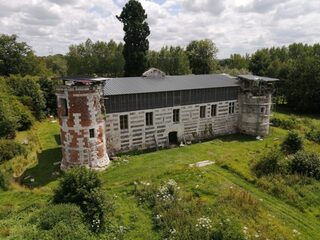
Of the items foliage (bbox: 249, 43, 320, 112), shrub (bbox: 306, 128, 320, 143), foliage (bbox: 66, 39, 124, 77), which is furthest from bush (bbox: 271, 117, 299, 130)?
foliage (bbox: 66, 39, 124, 77)

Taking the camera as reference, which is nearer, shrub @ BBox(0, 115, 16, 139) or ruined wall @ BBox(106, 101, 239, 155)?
ruined wall @ BBox(106, 101, 239, 155)

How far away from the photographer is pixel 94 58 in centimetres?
7762

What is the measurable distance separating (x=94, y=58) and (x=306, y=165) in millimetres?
64360

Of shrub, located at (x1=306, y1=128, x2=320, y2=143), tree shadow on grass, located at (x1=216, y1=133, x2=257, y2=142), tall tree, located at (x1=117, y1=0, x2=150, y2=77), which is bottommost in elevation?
tree shadow on grass, located at (x1=216, y1=133, x2=257, y2=142)

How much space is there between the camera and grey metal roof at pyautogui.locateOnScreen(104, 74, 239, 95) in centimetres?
2984

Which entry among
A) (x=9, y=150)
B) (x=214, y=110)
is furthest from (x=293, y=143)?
(x=9, y=150)

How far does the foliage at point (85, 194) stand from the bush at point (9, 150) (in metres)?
13.1

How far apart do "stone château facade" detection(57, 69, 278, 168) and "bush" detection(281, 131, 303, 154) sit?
685cm

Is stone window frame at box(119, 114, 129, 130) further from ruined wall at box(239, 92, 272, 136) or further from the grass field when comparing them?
ruined wall at box(239, 92, 272, 136)

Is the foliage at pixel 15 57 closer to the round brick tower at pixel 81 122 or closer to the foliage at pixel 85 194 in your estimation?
the round brick tower at pixel 81 122

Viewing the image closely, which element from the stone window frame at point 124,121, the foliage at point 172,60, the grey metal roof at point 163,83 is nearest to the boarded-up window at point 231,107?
the grey metal roof at point 163,83

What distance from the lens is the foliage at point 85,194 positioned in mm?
16828

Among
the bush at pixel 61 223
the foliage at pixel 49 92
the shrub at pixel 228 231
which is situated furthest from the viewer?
the foliage at pixel 49 92

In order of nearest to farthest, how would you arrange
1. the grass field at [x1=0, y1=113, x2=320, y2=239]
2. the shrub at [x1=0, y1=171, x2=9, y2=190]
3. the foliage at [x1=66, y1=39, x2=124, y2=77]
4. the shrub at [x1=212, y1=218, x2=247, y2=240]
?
the shrub at [x1=212, y1=218, x2=247, y2=240]
the grass field at [x1=0, y1=113, x2=320, y2=239]
the shrub at [x1=0, y1=171, x2=9, y2=190]
the foliage at [x1=66, y1=39, x2=124, y2=77]
